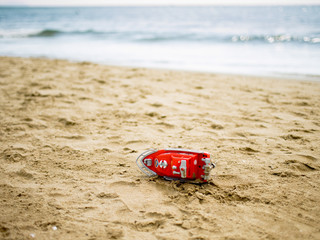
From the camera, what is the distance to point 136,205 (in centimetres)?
208

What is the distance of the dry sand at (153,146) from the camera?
187cm

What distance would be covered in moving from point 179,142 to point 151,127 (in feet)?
1.94

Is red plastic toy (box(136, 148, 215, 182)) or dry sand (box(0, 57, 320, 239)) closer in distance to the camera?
dry sand (box(0, 57, 320, 239))

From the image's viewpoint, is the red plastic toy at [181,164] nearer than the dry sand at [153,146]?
No

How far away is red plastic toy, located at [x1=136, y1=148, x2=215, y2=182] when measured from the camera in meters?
2.23

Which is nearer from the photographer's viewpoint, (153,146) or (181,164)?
(181,164)

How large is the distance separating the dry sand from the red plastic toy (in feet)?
0.32

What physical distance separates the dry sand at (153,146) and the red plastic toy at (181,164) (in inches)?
3.8

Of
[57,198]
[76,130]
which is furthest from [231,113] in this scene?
[57,198]

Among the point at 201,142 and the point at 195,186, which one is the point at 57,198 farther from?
the point at 201,142

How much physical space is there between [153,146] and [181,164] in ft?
2.67

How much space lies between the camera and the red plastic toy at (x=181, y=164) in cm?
223

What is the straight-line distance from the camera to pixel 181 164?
2242 millimetres

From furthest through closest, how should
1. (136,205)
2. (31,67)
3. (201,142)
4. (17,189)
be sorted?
(31,67) < (201,142) < (17,189) < (136,205)
